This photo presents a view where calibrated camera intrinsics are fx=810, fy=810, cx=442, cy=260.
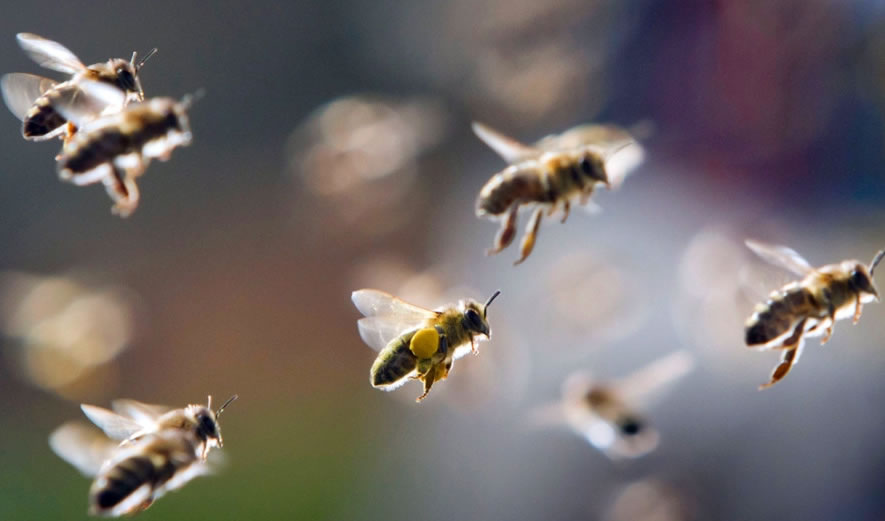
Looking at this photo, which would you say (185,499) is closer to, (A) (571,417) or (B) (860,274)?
(A) (571,417)

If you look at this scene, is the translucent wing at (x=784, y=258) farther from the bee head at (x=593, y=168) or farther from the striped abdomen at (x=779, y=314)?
the bee head at (x=593, y=168)

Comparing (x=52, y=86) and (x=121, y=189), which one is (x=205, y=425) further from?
(x=52, y=86)

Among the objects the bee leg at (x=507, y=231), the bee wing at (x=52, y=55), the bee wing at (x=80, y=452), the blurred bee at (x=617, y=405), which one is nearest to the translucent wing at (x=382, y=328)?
the bee leg at (x=507, y=231)

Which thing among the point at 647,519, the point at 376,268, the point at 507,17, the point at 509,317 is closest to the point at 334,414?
the point at 376,268

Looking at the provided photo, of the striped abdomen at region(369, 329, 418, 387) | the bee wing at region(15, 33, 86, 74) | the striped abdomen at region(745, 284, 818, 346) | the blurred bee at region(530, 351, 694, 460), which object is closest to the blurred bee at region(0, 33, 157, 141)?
the bee wing at region(15, 33, 86, 74)

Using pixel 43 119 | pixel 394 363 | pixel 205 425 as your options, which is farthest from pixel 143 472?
pixel 43 119

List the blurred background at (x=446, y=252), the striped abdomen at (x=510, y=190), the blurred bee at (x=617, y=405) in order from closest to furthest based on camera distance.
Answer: the striped abdomen at (x=510, y=190) → the blurred bee at (x=617, y=405) → the blurred background at (x=446, y=252)
